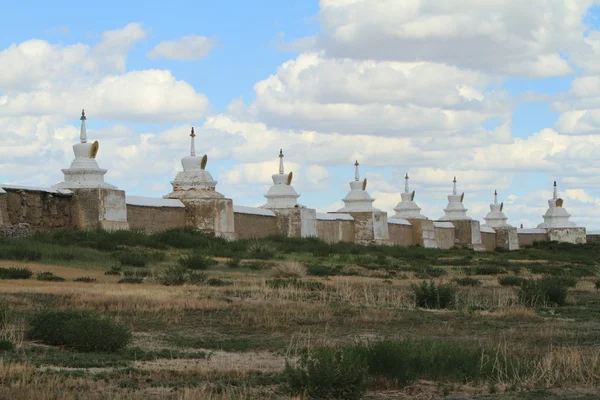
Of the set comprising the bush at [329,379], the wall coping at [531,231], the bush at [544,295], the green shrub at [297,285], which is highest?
the wall coping at [531,231]

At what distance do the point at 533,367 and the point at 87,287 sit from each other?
9900 millimetres

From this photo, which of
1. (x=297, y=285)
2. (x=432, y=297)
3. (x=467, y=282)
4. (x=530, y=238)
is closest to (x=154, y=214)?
(x=467, y=282)

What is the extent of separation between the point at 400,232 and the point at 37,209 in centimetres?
2598

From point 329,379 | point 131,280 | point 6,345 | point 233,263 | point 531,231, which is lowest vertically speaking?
point 329,379

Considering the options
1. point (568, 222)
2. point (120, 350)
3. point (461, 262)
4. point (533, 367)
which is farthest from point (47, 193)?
point (568, 222)

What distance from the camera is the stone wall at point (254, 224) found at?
120 ft

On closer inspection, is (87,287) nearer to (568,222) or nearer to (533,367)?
(533,367)

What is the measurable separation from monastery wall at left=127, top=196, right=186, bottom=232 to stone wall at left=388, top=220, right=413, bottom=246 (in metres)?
16.9

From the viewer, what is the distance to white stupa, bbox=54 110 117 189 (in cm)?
3022

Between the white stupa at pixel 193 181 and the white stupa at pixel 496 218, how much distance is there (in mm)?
33003

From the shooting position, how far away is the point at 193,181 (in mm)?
36125

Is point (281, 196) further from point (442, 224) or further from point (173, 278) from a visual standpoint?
point (173, 278)

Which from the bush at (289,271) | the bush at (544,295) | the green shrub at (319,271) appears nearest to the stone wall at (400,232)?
the green shrub at (319,271)

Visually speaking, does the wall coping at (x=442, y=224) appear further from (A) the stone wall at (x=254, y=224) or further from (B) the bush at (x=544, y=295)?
(B) the bush at (x=544, y=295)
